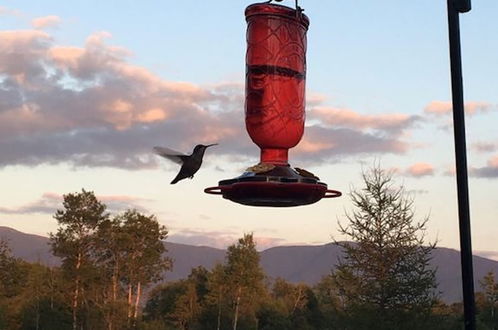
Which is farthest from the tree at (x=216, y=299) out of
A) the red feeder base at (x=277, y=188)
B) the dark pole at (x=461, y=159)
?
the dark pole at (x=461, y=159)

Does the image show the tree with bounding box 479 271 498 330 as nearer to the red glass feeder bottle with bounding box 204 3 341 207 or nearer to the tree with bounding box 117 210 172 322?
the tree with bounding box 117 210 172 322

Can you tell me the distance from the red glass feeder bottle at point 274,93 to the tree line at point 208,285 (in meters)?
25.5

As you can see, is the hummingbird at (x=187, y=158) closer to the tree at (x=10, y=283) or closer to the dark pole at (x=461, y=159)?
the dark pole at (x=461, y=159)

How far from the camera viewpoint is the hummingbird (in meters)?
5.35

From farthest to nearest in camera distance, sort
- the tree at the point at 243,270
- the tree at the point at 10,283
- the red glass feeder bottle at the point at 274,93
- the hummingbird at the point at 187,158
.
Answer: the tree at the point at 243,270 → the tree at the point at 10,283 → the hummingbird at the point at 187,158 → the red glass feeder bottle at the point at 274,93

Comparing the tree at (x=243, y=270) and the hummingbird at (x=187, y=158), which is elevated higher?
the tree at (x=243, y=270)

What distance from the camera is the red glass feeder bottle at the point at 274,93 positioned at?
200 inches

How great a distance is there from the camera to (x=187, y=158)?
537 centimetres

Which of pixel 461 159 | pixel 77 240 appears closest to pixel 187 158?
pixel 461 159

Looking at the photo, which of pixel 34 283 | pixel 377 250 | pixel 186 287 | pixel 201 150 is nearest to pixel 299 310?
pixel 186 287

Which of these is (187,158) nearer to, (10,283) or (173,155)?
(173,155)

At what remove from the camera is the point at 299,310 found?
265 feet

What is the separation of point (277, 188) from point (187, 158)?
836mm

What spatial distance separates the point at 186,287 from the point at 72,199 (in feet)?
67.6
